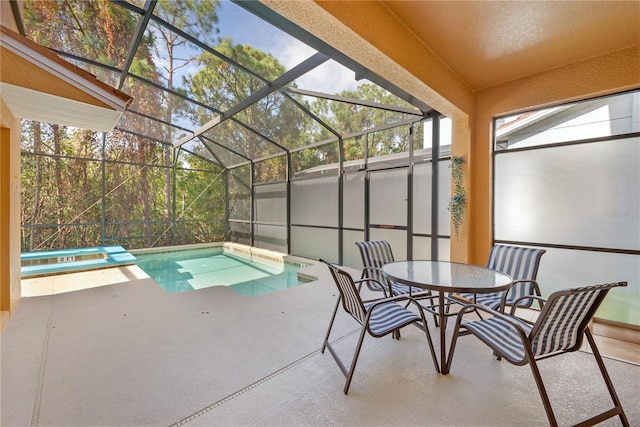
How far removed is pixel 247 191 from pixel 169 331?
6.56 meters

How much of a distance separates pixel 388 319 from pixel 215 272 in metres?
5.67

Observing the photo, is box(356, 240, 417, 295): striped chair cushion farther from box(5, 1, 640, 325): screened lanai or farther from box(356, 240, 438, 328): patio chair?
box(5, 1, 640, 325): screened lanai

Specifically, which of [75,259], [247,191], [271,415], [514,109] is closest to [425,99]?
[514,109]

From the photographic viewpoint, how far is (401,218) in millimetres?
4805

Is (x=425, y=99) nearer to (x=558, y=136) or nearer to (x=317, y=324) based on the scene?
(x=558, y=136)

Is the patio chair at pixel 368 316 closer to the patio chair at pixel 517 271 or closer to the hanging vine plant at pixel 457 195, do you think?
the patio chair at pixel 517 271

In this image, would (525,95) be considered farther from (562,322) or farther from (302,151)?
(302,151)

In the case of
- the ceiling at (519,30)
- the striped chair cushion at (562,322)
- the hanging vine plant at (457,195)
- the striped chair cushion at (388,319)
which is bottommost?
the striped chair cushion at (388,319)

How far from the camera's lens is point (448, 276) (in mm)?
2438

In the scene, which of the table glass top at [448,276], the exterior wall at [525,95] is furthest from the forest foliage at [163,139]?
the table glass top at [448,276]

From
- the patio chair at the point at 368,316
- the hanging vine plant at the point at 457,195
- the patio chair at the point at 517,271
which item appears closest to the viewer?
the patio chair at the point at 368,316

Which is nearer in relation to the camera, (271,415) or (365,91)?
(271,415)

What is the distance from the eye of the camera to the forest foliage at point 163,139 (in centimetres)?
371

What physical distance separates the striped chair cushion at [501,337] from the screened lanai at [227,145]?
7.56 ft
